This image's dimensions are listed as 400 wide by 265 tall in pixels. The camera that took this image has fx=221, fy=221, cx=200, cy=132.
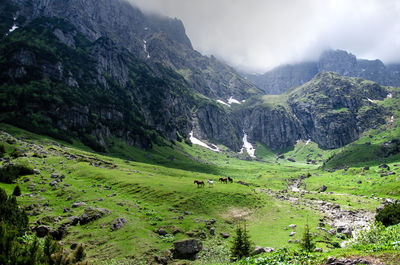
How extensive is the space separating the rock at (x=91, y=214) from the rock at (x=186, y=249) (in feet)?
50.9

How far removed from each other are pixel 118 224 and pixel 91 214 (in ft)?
19.5

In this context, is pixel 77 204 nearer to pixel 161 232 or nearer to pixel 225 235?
pixel 161 232

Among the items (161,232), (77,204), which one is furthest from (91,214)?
(161,232)

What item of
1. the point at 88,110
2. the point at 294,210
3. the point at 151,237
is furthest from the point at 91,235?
the point at 88,110

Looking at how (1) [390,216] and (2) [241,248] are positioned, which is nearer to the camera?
(2) [241,248]

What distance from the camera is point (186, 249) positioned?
3041 centimetres

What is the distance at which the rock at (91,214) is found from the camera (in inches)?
1426

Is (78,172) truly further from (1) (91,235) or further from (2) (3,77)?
(2) (3,77)

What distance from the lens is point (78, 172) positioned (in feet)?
232

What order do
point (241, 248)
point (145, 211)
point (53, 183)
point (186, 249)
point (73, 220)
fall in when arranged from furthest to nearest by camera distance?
point (53, 183) → point (145, 211) → point (73, 220) → point (186, 249) → point (241, 248)

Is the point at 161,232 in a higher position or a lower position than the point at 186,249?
higher

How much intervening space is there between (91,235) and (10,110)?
515 feet

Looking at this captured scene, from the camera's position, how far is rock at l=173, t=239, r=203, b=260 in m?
30.1

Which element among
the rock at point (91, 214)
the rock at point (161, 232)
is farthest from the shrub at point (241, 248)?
the rock at point (91, 214)
